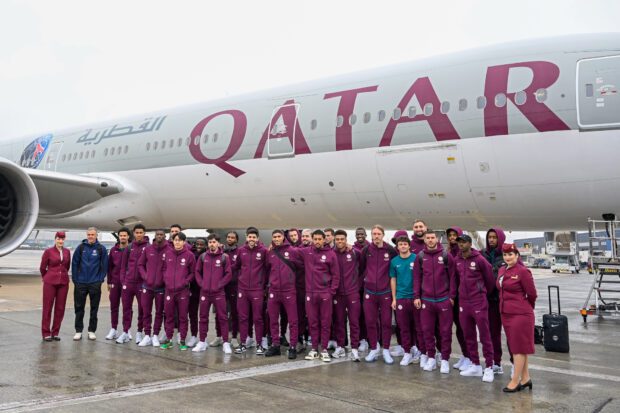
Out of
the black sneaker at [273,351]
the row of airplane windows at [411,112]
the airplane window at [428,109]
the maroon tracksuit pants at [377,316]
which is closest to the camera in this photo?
the maroon tracksuit pants at [377,316]

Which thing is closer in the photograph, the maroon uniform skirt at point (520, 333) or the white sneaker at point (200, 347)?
the maroon uniform skirt at point (520, 333)

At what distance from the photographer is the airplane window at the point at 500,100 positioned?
316 inches

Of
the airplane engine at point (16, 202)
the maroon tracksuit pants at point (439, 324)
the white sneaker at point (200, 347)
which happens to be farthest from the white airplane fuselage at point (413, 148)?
the white sneaker at point (200, 347)

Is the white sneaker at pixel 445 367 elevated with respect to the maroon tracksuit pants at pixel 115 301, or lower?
lower

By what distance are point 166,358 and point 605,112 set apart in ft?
21.6

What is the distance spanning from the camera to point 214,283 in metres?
6.88

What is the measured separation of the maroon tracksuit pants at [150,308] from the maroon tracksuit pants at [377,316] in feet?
9.04

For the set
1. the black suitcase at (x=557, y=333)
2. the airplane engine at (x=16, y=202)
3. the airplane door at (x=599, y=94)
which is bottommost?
the black suitcase at (x=557, y=333)

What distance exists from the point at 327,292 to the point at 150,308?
2465mm

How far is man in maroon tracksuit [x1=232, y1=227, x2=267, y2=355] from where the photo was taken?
262 inches

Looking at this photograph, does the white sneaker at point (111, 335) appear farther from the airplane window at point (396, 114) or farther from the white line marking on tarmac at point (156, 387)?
the airplane window at point (396, 114)

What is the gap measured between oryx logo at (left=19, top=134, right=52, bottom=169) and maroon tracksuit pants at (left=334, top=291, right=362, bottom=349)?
13.2 m

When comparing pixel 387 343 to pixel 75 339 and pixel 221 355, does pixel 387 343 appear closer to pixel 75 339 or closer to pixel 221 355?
pixel 221 355

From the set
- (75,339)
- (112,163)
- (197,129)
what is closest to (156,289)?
(75,339)
